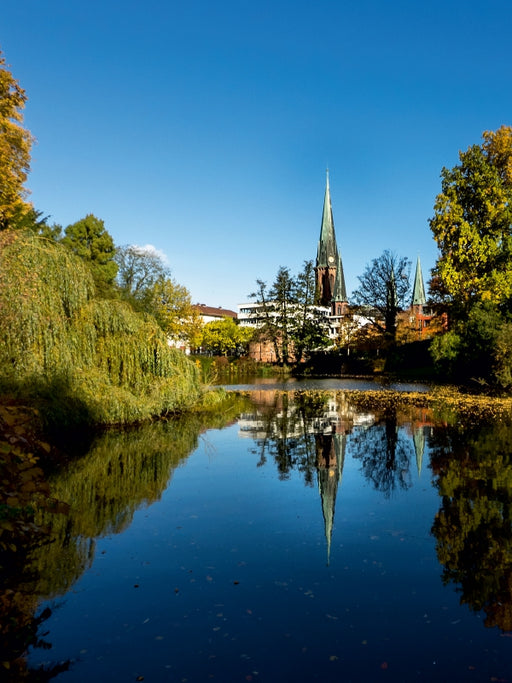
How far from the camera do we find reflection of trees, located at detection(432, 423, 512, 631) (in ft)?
18.3

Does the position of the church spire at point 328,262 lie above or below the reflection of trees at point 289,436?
above

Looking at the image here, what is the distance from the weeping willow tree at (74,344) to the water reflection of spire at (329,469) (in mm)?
5800

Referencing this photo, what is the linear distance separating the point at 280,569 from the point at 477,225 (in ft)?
101

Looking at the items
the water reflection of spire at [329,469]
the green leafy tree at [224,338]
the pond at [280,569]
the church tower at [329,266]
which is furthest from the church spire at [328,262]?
the pond at [280,569]

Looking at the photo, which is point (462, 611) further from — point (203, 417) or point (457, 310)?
point (457, 310)

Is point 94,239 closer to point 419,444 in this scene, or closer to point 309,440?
point 309,440

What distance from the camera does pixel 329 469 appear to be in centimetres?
1147

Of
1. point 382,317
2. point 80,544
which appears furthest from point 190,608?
point 382,317

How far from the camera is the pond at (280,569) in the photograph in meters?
4.46

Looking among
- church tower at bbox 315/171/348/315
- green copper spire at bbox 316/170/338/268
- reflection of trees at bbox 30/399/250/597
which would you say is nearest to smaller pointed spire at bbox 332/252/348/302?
church tower at bbox 315/171/348/315

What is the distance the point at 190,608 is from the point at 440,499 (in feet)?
17.1

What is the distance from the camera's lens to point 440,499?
8.91 m

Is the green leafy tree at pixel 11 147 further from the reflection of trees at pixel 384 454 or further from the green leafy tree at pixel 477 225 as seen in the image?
the green leafy tree at pixel 477 225

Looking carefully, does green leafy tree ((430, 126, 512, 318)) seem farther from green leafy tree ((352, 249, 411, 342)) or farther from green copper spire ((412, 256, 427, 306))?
green copper spire ((412, 256, 427, 306))
